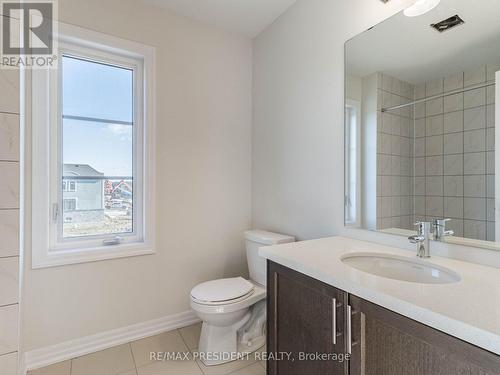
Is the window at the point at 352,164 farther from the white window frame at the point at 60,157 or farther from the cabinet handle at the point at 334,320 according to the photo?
the white window frame at the point at 60,157

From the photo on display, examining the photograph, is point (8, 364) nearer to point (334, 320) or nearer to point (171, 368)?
point (171, 368)

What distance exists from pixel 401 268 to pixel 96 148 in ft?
6.70

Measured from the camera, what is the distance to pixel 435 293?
789mm

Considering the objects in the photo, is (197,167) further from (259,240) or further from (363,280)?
(363,280)

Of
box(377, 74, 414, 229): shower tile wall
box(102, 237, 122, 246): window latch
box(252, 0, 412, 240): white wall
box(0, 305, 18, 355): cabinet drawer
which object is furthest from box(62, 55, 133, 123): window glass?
box(377, 74, 414, 229): shower tile wall

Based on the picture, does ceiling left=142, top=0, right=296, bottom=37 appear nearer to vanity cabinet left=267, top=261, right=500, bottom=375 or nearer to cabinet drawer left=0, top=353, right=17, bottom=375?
vanity cabinet left=267, top=261, right=500, bottom=375

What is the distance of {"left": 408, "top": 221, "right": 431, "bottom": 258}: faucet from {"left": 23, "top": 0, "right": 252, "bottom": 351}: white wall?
1497 millimetres

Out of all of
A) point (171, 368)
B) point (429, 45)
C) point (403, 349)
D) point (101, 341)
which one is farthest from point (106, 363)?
point (429, 45)

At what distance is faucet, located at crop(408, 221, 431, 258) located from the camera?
45.2 inches

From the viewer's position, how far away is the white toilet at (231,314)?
1611 millimetres

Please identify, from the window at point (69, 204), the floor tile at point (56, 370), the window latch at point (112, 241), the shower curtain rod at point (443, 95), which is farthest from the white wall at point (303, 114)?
the floor tile at point (56, 370)

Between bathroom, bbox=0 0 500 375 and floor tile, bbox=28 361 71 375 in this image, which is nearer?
bathroom, bbox=0 0 500 375

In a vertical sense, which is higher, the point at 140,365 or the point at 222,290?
the point at 222,290

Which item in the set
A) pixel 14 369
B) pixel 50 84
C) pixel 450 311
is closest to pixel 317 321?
pixel 450 311
